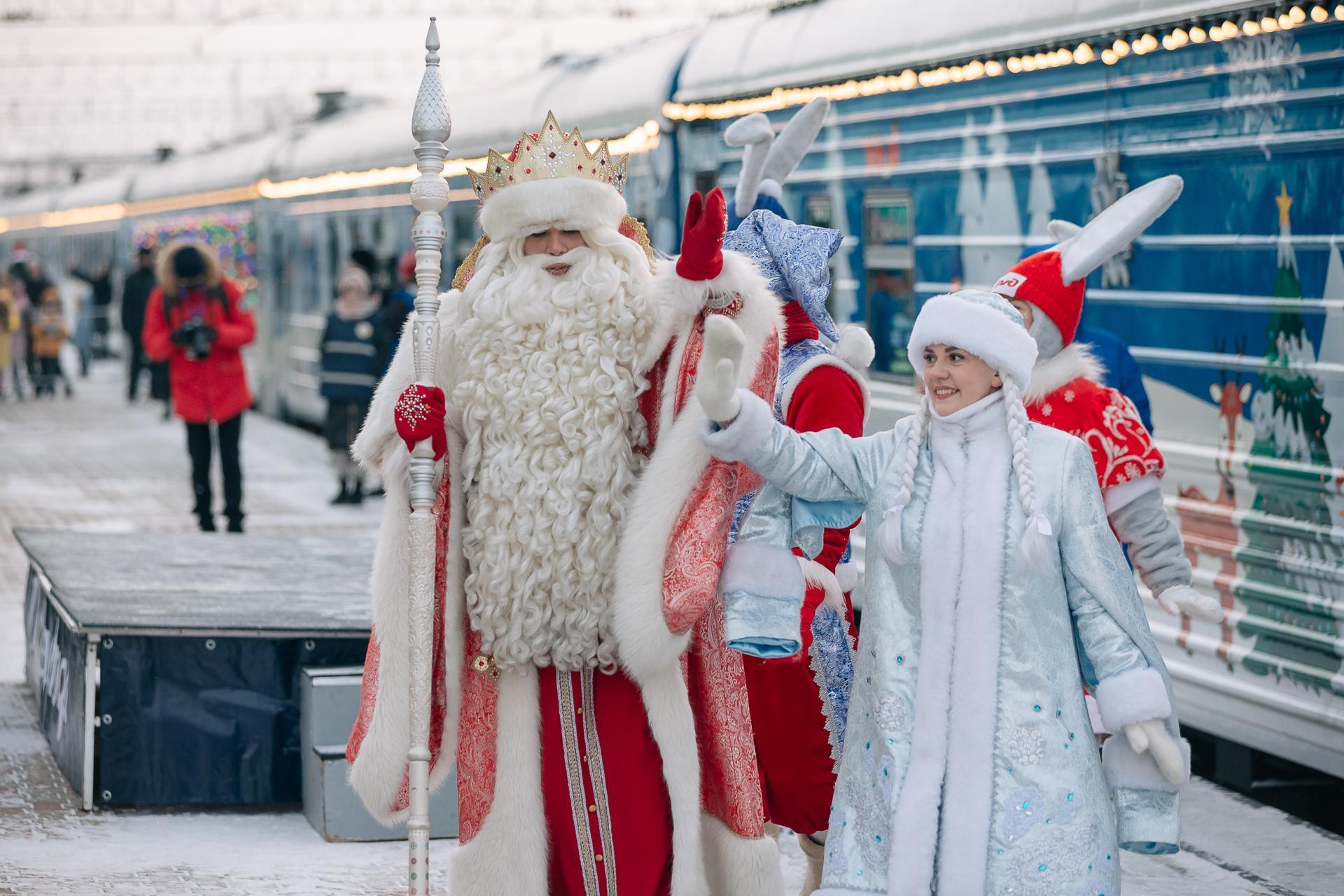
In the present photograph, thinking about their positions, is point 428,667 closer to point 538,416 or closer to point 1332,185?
point 538,416

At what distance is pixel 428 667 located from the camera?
367cm

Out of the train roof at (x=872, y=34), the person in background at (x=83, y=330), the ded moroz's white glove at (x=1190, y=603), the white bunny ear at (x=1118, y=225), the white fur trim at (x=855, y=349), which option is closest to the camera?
the ded moroz's white glove at (x=1190, y=603)

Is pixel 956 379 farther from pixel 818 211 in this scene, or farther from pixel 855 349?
pixel 818 211

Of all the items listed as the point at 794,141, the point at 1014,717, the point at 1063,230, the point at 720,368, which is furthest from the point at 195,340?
the point at 1014,717

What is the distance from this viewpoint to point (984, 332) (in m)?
3.40

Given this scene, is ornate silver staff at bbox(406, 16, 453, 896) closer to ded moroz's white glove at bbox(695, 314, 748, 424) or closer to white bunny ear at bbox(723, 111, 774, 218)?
ded moroz's white glove at bbox(695, 314, 748, 424)

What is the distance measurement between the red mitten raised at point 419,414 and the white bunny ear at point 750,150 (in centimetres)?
231

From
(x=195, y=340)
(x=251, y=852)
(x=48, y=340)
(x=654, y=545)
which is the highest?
(x=48, y=340)

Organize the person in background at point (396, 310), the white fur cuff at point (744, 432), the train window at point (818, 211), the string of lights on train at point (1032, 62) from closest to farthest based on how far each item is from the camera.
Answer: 1. the white fur cuff at point (744, 432)
2. the string of lights on train at point (1032, 62)
3. the train window at point (818, 211)
4. the person in background at point (396, 310)

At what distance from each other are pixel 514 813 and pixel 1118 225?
1.86 meters

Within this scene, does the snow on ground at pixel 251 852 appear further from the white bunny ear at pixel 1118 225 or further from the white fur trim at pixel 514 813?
the white bunny ear at pixel 1118 225

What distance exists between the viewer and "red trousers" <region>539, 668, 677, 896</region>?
3674 millimetres

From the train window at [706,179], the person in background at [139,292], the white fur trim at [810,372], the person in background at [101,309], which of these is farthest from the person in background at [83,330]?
the white fur trim at [810,372]

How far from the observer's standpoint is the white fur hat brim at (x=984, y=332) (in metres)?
3.40
